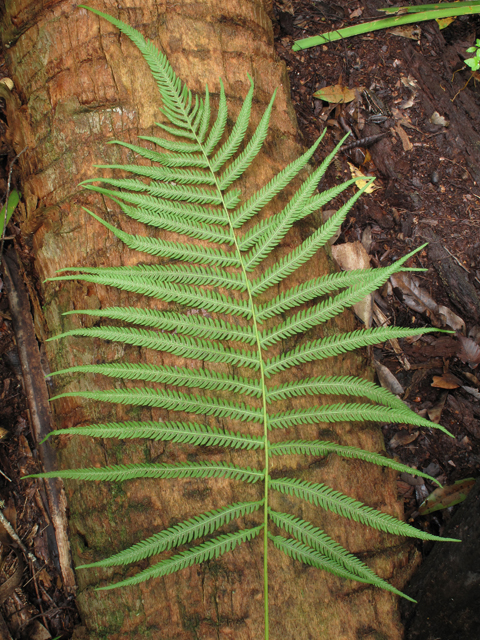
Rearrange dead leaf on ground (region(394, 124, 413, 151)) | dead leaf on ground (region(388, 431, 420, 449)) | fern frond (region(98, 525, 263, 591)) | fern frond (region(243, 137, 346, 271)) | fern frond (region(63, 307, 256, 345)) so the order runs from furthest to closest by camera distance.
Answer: dead leaf on ground (region(394, 124, 413, 151))
dead leaf on ground (region(388, 431, 420, 449))
fern frond (region(243, 137, 346, 271))
fern frond (region(63, 307, 256, 345))
fern frond (region(98, 525, 263, 591))

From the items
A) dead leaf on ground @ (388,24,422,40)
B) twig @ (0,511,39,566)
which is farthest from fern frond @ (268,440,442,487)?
dead leaf on ground @ (388,24,422,40)

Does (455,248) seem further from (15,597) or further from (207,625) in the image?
(15,597)

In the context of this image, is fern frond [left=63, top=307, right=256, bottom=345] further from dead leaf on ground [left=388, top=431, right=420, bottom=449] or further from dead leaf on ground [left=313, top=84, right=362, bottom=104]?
dead leaf on ground [left=313, top=84, right=362, bottom=104]

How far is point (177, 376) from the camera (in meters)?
1.70

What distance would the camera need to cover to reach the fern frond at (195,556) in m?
1.51

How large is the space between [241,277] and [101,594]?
1417mm

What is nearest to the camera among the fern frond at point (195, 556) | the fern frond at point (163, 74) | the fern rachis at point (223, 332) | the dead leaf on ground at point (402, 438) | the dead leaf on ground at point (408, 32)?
the fern frond at point (195, 556)

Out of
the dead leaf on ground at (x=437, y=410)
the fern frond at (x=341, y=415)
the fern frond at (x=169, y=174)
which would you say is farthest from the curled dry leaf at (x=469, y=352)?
the fern frond at (x=169, y=174)

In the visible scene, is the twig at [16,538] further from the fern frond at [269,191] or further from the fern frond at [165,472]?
the fern frond at [269,191]

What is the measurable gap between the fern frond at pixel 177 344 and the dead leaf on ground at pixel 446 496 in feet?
4.76

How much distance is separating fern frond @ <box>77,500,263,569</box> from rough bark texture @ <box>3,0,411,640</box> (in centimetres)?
6

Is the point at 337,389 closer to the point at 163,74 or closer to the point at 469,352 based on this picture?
the point at 469,352

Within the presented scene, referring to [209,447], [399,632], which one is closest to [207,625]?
[209,447]

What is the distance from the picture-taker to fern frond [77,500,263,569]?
60.2 inches
